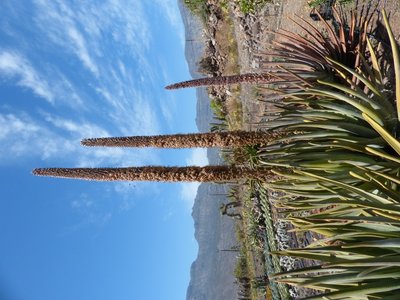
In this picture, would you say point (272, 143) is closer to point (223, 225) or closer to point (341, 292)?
point (341, 292)

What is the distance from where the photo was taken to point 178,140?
554cm

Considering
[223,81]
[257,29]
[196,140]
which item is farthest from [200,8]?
[196,140]

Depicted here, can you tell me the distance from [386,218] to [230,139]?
246cm

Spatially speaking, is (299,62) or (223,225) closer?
(299,62)

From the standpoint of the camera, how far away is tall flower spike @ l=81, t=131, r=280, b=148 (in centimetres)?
557

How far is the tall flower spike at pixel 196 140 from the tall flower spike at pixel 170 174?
37cm

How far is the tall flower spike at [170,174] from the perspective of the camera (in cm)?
522

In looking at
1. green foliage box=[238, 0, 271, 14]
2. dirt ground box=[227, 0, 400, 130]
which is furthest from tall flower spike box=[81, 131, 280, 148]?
green foliage box=[238, 0, 271, 14]

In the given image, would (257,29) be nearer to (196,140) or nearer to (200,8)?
(200,8)

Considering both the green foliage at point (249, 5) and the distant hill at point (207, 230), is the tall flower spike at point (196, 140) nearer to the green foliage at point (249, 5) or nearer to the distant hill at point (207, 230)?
the green foliage at point (249, 5)

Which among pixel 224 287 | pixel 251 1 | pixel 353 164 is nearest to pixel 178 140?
pixel 353 164

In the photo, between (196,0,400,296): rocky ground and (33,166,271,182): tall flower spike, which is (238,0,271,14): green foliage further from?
(33,166,271,182): tall flower spike

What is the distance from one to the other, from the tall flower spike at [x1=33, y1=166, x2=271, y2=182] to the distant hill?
520 inches

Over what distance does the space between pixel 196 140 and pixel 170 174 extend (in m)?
0.61
